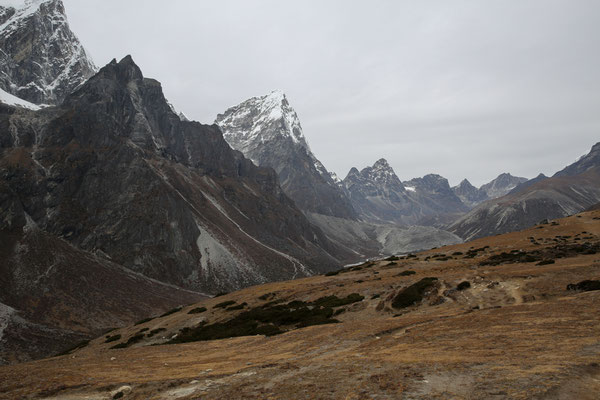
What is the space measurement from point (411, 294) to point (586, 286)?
1297 cm

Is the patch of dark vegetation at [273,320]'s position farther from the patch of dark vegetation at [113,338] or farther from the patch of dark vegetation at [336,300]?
the patch of dark vegetation at [113,338]

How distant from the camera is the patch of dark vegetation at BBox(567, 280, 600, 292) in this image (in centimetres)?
2635

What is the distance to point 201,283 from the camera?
159875 mm

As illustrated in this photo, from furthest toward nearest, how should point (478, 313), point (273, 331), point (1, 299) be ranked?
point (1, 299), point (273, 331), point (478, 313)

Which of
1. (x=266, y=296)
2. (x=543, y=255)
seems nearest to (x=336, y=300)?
(x=266, y=296)

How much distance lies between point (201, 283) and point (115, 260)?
35347 millimetres

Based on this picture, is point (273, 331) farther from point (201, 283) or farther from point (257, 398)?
point (201, 283)

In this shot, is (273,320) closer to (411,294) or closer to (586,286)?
(411,294)

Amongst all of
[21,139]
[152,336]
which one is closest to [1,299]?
[152,336]

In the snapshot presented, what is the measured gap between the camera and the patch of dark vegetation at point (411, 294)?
110ft

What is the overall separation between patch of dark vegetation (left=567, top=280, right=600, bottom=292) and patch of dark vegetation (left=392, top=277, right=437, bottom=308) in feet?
37.1

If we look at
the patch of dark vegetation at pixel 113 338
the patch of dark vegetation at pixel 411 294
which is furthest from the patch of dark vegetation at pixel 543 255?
the patch of dark vegetation at pixel 113 338

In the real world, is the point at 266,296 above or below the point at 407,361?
below

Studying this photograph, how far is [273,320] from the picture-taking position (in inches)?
1527
